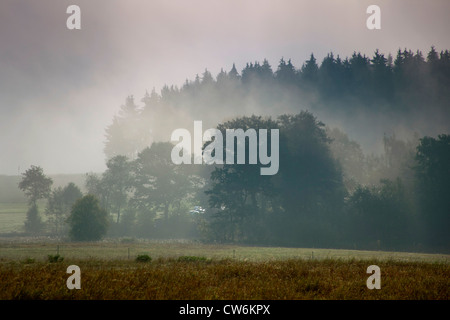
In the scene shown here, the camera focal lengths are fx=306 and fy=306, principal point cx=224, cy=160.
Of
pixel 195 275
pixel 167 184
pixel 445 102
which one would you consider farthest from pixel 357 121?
pixel 195 275

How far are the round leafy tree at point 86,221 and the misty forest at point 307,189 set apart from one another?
0.18m

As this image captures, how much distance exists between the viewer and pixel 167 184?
91125 mm

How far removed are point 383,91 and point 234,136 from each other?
11992cm

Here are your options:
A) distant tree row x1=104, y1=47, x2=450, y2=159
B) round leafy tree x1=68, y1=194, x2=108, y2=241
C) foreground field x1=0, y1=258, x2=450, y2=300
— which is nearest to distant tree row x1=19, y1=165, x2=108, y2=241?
round leafy tree x1=68, y1=194, x2=108, y2=241

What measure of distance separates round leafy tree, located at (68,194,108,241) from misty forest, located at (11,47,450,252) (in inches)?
7.1

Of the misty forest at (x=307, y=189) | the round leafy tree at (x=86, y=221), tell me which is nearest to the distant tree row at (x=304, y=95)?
the misty forest at (x=307, y=189)

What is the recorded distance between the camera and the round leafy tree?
2160 inches

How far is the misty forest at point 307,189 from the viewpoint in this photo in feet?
203

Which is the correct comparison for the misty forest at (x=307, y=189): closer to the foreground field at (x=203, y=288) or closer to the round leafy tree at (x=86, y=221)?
the round leafy tree at (x=86, y=221)

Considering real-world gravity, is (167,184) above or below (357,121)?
below

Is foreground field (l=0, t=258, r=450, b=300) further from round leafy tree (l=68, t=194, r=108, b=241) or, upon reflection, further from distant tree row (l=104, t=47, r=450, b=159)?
distant tree row (l=104, t=47, r=450, b=159)

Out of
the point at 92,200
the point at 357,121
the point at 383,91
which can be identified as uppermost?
the point at 383,91

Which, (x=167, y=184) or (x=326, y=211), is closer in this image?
(x=326, y=211)
